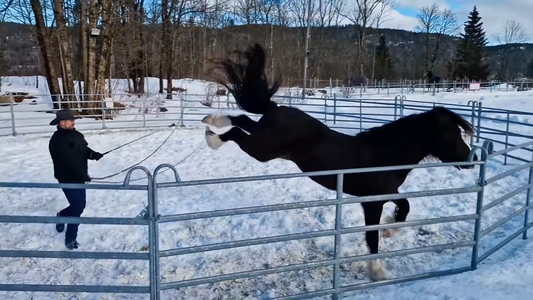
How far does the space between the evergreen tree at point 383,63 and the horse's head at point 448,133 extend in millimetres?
58755

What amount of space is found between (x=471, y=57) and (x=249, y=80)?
2348 inches

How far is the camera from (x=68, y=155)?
4.83 meters

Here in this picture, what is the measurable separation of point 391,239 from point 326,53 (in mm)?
50489

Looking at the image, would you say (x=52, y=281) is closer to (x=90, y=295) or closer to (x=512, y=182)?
(x=90, y=295)

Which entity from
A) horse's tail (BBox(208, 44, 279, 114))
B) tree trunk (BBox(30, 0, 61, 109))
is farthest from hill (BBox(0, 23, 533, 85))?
horse's tail (BBox(208, 44, 279, 114))

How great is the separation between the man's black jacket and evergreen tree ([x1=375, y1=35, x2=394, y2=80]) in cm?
5907

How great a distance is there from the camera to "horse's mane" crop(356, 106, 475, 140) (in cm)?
395

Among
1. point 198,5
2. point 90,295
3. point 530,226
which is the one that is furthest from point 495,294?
point 198,5

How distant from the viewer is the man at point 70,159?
482cm

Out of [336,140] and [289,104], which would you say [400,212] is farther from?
[289,104]

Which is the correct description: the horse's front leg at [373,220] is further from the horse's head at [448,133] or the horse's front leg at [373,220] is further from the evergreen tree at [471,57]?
the evergreen tree at [471,57]

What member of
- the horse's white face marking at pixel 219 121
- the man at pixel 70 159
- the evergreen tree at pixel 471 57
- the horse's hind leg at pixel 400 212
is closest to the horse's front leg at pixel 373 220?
the horse's hind leg at pixel 400 212

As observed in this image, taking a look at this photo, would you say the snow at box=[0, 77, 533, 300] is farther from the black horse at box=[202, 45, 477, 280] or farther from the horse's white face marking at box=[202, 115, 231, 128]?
the horse's white face marking at box=[202, 115, 231, 128]

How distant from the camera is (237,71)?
14.9 ft
